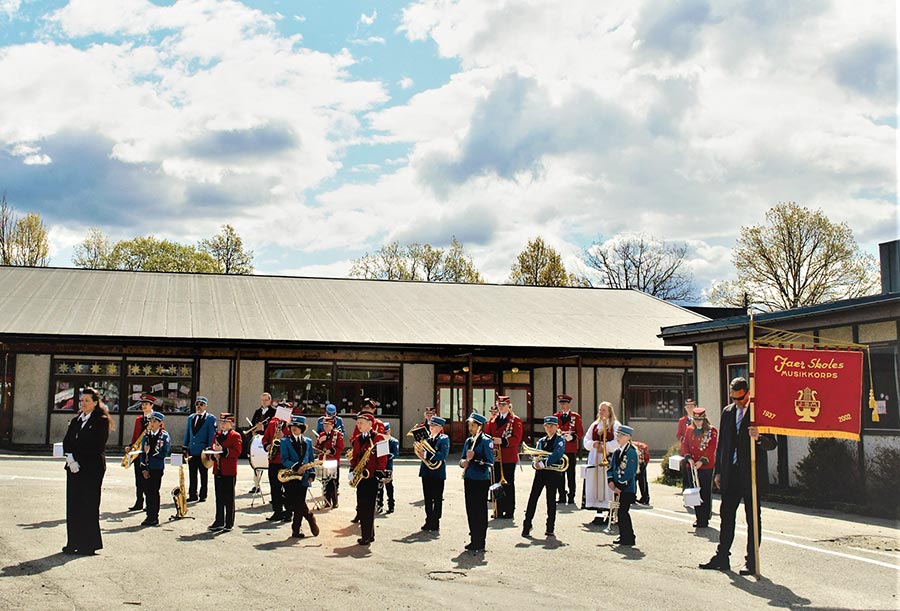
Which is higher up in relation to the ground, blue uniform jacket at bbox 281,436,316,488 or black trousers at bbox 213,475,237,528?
blue uniform jacket at bbox 281,436,316,488

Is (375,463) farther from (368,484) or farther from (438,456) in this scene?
(438,456)

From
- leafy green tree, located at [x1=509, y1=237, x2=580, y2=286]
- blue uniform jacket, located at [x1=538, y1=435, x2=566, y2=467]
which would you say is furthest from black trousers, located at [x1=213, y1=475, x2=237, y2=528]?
leafy green tree, located at [x1=509, y1=237, x2=580, y2=286]

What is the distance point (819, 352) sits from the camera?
9.55 metres

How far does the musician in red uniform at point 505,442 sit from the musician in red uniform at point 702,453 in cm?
245

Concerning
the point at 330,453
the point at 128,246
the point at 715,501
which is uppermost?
the point at 128,246

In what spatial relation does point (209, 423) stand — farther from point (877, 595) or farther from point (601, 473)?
point (877, 595)

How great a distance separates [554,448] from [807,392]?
10.6ft

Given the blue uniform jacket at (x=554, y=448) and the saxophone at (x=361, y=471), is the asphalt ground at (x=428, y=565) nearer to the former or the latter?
the saxophone at (x=361, y=471)

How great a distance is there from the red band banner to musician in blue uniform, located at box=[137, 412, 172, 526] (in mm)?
7775

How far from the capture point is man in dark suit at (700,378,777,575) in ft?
30.1

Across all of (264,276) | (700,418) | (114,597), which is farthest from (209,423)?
(264,276)

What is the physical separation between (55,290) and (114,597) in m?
21.7

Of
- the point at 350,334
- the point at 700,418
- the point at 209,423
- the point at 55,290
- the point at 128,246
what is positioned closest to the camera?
the point at 700,418

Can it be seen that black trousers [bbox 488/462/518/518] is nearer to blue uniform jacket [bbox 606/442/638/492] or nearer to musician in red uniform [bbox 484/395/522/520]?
musician in red uniform [bbox 484/395/522/520]
